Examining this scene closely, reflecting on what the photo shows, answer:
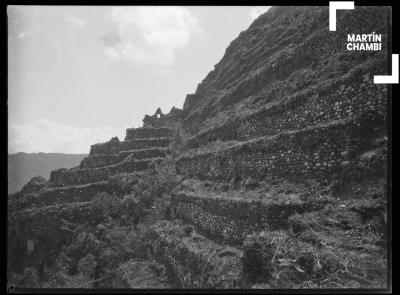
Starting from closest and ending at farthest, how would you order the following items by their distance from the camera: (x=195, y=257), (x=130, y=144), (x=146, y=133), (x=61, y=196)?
(x=195, y=257) → (x=61, y=196) → (x=130, y=144) → (x=146, y=133)

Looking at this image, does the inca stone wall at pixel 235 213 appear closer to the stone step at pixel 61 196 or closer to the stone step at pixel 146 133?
the stone step at pixel 61 196

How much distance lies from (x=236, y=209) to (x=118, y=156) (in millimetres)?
15595

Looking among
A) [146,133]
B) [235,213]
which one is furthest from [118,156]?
[235,213]

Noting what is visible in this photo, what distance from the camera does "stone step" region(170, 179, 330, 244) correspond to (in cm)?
833

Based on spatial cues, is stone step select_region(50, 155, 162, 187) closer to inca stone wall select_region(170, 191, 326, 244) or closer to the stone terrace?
the stone terrace

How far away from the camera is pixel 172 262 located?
10.9 metres

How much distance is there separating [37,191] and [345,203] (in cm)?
1904

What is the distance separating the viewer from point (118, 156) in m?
23.8

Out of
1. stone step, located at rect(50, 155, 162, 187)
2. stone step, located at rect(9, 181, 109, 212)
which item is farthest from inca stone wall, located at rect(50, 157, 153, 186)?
stone step, located at rect(9, 181, 109, 212)

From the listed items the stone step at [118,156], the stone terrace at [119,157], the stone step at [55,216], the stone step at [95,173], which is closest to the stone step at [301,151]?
the stone step at [55,216]

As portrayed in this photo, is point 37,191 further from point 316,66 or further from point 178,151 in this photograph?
point 316,66

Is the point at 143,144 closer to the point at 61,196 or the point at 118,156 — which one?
the point at 118,156

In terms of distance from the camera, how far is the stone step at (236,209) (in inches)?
328
